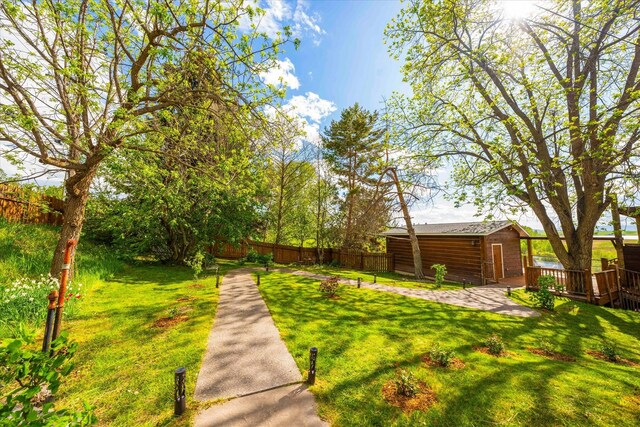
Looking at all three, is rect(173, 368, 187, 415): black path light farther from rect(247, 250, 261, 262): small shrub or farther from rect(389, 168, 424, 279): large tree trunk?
rect(247, 250, 261, 262): small shrub

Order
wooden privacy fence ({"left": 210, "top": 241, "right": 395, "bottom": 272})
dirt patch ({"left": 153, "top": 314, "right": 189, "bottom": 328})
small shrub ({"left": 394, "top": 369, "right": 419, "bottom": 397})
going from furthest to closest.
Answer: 1. wooden privacy fence ({"left": 210, "top": 241, "right": 395, "bottom": 272})
2. dirt patch ({"left": 153, "top": 314, "right": 189, "bottom": 328})
3. small shrub ({"left": 394, "top": 369, "right": 419, "bottom": 397})

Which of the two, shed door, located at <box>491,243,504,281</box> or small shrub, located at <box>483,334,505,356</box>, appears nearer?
small shrub, located at <box>483,334,505,356</box>

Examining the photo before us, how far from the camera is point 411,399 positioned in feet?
10.7

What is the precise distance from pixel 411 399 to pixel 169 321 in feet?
17.1

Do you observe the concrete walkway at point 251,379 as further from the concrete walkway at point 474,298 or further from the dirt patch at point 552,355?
the concrete walkway at point 474,298

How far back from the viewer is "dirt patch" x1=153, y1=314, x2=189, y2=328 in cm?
539

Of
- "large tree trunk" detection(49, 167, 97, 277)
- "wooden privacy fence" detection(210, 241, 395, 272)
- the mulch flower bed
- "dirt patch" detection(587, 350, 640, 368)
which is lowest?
"dirt patch" detection(587, 350, 640, 368)

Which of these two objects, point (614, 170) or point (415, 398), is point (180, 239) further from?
point (614, 170)

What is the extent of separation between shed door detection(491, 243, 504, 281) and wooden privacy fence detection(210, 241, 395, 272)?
279 inches

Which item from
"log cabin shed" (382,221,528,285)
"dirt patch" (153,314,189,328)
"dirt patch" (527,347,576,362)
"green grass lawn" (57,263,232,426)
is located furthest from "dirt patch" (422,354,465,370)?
"log cabin shed" (382,221,528,285)

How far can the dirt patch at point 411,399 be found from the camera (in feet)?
10.3

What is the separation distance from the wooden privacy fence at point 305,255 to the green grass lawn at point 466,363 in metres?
10.4

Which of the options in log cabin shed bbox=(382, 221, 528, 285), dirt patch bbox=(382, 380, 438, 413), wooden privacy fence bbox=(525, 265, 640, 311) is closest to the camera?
dirt patch bbox=(382, 380, 438, 413)

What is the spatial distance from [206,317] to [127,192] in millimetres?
10063
